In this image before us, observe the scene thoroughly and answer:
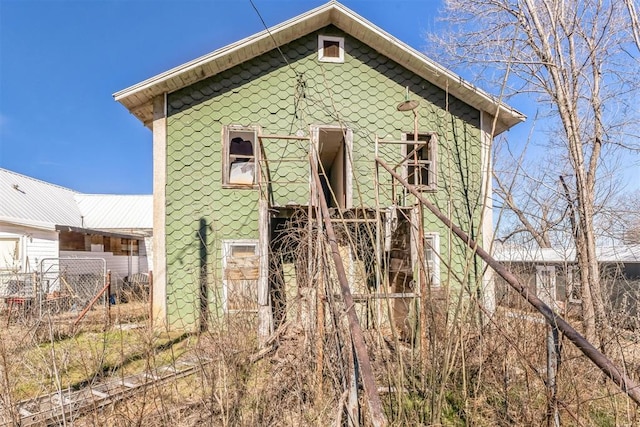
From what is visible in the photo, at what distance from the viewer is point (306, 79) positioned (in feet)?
24.9

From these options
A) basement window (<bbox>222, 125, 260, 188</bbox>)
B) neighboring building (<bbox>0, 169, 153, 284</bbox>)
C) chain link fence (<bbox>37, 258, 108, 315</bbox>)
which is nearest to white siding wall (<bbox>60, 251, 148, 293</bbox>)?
neighboring building (<bbox>0, 169, 153, 284</bbox>)

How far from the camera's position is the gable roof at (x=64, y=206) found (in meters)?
13.3

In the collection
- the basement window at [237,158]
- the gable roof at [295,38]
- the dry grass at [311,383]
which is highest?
the gable roof at [295,38]

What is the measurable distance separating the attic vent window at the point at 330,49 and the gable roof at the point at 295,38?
0.27m

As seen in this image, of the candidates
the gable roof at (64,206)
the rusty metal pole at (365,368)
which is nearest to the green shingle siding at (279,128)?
the rusty metal pole at (365,368)

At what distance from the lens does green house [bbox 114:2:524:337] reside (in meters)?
6.94

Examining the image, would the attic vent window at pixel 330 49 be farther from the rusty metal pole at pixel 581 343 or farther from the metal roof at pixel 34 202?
the metal roof at pixel 34 202

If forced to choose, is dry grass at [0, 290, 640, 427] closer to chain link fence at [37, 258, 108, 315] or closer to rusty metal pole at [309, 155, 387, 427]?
rusty metal pole at [309, 155, 387, 427]

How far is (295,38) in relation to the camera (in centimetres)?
760

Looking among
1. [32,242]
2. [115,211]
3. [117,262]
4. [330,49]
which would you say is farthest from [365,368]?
[115,211]

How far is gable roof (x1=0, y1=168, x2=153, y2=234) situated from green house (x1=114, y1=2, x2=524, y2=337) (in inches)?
280

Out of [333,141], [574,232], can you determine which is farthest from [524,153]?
[333,141]

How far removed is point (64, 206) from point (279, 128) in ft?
54.4

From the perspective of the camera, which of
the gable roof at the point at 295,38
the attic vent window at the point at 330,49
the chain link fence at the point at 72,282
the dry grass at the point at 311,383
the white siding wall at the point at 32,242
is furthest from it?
the white siding wall at the point at 32,242
